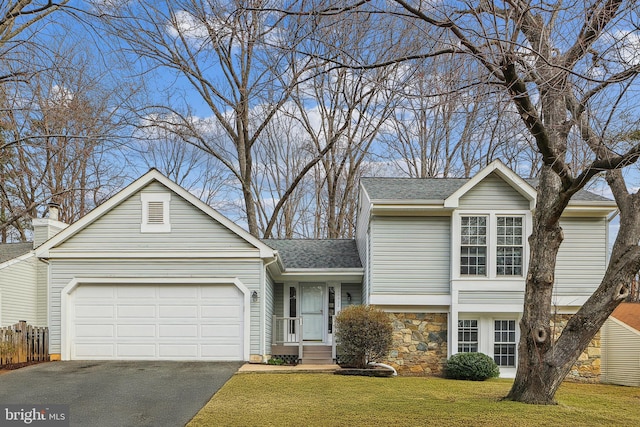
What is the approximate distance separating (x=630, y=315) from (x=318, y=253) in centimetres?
1016

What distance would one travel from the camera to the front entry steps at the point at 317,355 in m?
17.1

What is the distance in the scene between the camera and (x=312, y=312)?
60.2 ft

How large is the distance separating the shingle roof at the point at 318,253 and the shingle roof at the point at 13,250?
8.75 metres

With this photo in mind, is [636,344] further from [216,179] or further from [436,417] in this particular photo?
[216,179]

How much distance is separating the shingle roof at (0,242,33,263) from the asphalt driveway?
24.9 ft

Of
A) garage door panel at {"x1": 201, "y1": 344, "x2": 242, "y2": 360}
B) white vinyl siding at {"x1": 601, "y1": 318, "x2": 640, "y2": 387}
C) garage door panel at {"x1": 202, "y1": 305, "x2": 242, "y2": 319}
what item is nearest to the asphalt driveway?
garage door panel at {"x1": 201, "y1": 344, "x2": 242, "y2": 360}

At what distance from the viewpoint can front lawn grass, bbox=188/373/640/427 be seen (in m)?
8.66

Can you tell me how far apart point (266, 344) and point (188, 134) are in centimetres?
1256

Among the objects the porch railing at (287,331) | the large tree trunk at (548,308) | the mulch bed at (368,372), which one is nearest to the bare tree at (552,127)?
the large tree trunk at (548,308)

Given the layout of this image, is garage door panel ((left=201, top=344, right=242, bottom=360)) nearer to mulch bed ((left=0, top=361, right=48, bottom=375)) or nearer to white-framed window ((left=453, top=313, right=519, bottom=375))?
mulch bed ((left=0, top=361, right=48, bottom=375))

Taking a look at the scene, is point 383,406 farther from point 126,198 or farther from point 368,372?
point 126,198

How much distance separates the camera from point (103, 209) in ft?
50.2

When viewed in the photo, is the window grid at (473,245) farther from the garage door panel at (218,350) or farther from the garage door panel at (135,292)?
the garage door panel at (135,292)

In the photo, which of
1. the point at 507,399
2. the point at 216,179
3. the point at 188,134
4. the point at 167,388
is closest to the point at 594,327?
the point at 507,399
